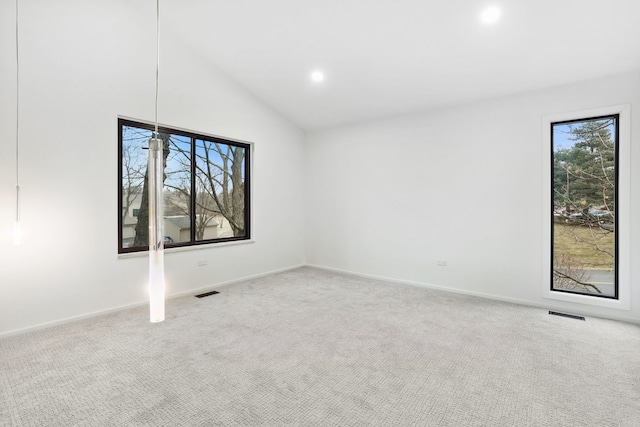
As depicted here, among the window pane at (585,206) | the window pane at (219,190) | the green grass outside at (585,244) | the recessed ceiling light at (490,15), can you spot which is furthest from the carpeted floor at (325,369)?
the recessed ceiling light at (490,15)

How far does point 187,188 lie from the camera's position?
446 cm

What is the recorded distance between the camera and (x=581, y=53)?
3076 millimetres

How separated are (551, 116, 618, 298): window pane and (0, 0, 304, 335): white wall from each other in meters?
4.45

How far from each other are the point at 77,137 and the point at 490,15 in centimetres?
413

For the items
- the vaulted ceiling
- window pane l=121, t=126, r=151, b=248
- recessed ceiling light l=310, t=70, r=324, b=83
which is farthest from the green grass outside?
window pane l=121, t=126, r=151, b=248

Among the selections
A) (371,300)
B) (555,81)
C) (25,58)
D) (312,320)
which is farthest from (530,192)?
(25,58)

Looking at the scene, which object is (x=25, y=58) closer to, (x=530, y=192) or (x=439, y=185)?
(x=439, y=185)

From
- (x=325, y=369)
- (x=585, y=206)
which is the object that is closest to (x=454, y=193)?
(x=585, y=206)

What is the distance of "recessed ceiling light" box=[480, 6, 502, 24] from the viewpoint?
2775mm

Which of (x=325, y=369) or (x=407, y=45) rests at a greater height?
(x=407, y=45)

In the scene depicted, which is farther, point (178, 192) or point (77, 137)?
point (178, 192)

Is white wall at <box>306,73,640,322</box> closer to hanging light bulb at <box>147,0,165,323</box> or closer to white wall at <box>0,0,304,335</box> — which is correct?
white wall at <box>0,0,304,335</box>

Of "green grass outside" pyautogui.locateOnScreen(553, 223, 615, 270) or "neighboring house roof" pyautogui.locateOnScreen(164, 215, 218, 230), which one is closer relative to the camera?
"green grass outside" pyautogui.locateOnScreen(553, 223, 615, 270)

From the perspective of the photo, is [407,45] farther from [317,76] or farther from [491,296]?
[491,296]
